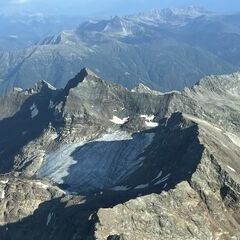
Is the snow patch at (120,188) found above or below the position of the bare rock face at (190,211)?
below

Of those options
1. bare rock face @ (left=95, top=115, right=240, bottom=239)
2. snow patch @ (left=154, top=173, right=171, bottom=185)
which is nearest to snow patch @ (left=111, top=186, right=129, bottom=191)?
snow patch @ (left=154, top=173, right=171, bottom=185)

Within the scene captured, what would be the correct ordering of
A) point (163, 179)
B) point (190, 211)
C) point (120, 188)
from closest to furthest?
point (190, 211)
point (163, 179)
point (120, 188)

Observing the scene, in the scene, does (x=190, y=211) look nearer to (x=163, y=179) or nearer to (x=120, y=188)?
(x=163, y=179)

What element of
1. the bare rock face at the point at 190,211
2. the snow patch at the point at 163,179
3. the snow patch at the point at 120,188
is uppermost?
the bare rock face at the point at 190,211

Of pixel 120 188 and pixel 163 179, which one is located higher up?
pixel 163 179

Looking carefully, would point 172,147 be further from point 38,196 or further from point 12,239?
point 12,239

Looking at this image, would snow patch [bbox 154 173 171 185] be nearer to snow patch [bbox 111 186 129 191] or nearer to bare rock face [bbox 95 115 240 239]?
bare rock face [bbox 95 115 240 239]

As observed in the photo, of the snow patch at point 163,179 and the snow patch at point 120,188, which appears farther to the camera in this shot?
the snow patch at point 120,188

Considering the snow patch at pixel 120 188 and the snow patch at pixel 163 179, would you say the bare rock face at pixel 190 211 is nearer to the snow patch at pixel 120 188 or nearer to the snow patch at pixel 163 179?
the snow patch at pixel 163 179

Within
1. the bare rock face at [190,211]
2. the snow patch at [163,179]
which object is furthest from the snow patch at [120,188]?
the bare rock face at [190,211]

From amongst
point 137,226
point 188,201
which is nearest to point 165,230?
point 137,226

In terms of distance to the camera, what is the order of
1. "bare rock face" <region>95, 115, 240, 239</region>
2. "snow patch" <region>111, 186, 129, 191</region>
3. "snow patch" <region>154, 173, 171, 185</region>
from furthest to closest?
"snow patch" <region>111, 186, 129, 191</region> → "snow patch" <region>154, 173, 171, 185</region> → "bare rock face" <region>95, 115, 240, 239</region>

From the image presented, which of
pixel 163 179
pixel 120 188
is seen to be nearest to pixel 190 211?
pixel 163 179
